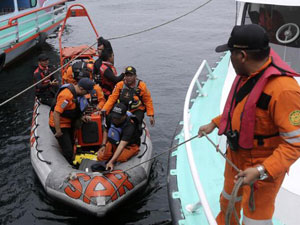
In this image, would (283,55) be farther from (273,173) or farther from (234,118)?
(273,173)

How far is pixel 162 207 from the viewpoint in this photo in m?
5.79

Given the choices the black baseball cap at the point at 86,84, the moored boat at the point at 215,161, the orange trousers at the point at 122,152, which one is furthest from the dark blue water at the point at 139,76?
the black baseball cap at the point at 86,84

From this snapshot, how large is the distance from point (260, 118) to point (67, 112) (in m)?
3.73

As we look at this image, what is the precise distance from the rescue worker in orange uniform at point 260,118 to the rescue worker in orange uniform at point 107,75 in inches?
152

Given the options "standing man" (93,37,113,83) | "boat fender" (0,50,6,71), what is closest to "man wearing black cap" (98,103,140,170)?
"standing man" (93,37,113,83)

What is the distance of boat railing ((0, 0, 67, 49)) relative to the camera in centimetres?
1112

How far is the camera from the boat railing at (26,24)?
36.5 ft

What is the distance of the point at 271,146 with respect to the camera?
7.50 ft

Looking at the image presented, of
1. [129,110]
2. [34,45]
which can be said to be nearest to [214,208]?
[129,110]

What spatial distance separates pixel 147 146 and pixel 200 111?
1.09 meters

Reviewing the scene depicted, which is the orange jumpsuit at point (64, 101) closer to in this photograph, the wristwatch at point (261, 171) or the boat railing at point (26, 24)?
the wristwatch at point (261, 171)

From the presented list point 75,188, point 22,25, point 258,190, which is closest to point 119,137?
point 75,188

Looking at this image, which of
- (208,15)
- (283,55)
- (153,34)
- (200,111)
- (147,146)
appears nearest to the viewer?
(283,55)

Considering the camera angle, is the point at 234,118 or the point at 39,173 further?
the point at 39,173
